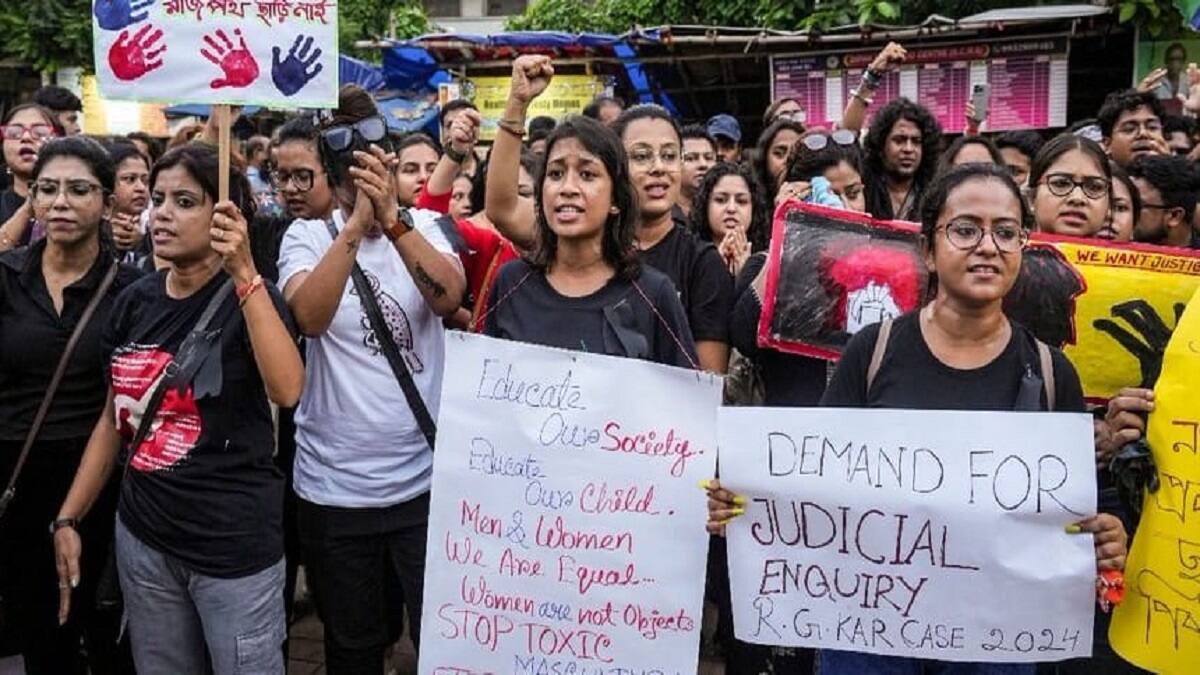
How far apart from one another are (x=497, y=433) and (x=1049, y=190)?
72.6 inches

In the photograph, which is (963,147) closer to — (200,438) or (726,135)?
(726,135)

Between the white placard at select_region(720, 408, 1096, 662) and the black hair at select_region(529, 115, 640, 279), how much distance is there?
0.59m

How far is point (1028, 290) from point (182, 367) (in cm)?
224

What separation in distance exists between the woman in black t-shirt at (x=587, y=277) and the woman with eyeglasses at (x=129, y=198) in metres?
2.10

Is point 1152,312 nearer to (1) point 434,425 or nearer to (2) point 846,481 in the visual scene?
(2) point 846,481

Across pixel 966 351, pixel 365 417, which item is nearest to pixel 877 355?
pixel 966 351

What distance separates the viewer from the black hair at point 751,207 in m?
4.02

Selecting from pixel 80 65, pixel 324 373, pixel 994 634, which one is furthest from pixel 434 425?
pixel 80 65

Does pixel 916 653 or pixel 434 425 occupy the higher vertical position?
pixel 434 425

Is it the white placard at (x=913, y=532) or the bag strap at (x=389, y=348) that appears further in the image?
the bag strap at (x=389, y=348)

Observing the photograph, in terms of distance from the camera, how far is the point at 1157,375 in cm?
252

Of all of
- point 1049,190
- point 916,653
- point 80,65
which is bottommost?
point 916,653

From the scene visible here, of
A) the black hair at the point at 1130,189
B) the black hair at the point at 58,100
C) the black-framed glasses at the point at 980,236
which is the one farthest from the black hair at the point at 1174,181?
the black hair at the point at 58,100

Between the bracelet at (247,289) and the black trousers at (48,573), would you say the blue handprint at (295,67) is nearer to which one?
the bracelet at (247,289)
